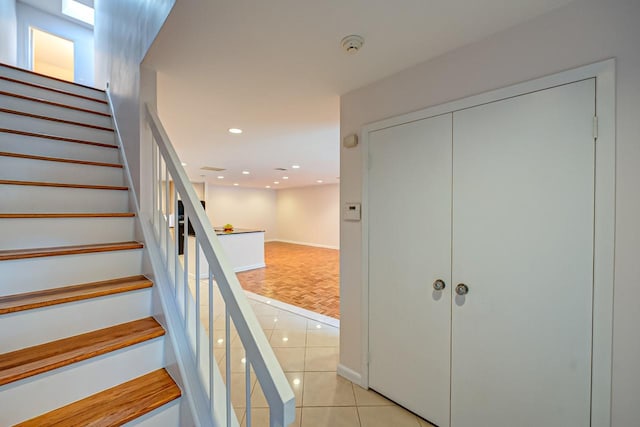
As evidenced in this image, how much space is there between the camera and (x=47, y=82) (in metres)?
2.66

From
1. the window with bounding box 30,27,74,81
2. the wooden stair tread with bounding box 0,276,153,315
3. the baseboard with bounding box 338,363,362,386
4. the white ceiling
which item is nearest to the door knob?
the baseboard with bounding box 338,363,362,386

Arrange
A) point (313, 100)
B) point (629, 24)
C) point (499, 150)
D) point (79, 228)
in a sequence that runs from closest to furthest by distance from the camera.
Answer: point (629, 24) → point (499, 150) → point (79, 228) → point (313, 100)

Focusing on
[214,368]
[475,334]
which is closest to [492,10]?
[475,334]

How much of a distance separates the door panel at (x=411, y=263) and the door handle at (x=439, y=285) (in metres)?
0.02

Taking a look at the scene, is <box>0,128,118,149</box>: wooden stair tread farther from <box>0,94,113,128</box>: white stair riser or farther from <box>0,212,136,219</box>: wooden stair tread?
<box>0,212,136,219</box>: wooden stair tread

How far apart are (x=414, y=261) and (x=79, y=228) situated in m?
2.17

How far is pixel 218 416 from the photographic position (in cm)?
104

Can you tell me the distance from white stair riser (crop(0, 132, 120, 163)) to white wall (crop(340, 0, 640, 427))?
8.58ft

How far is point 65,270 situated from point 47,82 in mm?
2607

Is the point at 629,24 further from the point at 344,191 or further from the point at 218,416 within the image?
the point at 218,416

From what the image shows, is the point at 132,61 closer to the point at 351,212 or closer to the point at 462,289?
the point at 351,212

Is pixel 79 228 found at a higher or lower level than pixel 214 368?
higher

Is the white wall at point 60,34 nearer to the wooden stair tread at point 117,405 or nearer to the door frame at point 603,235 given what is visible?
the wooden stair tread at point 117,405

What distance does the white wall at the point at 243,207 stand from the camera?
377 inches
